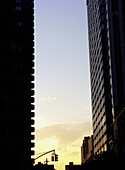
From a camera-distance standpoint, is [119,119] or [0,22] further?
[119,119]

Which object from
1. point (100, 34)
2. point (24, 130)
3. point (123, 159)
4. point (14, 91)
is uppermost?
point (100, 34)

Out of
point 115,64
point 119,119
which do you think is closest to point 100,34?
point 115,64

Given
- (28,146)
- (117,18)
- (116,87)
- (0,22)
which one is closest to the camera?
(0,22)

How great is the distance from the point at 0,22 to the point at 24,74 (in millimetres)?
14839

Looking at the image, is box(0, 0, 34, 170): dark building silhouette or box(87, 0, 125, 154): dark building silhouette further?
box(87, 0, 125, 154): dark building silhouette

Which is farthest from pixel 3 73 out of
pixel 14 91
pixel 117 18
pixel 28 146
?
pixel 117 18

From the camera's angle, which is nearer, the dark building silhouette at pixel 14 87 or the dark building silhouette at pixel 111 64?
the dark building silhouette at pixel 14 87

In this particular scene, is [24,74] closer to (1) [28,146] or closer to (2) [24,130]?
(2) [24,130]

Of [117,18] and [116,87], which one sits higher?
[117,18]

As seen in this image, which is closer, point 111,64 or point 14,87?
point 14,87

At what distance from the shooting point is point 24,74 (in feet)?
266

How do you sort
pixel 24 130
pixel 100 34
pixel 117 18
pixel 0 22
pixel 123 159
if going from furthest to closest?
1. pixel 100 34
2. pixel 117 18
3. pixel 0 22
4. pixel 24 130
5. pixel 123 159

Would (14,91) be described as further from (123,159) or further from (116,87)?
(116,87)

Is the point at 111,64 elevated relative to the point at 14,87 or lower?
elevated
